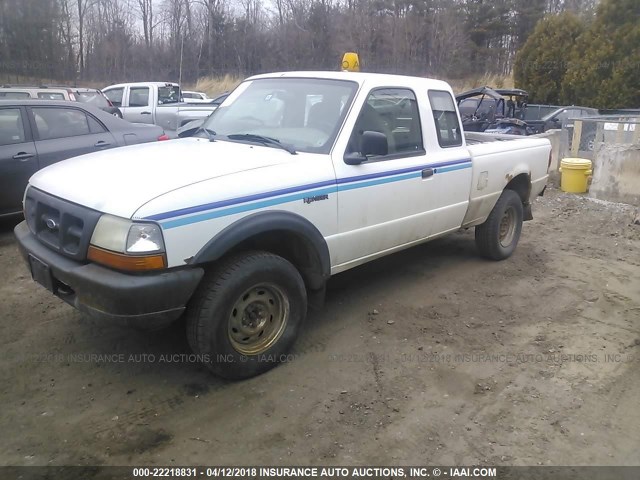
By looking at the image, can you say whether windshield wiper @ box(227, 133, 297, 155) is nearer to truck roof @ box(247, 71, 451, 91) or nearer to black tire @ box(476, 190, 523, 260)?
truck roof @ box(247, 71, 451, 91)

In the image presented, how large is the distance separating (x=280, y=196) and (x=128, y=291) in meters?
1.13

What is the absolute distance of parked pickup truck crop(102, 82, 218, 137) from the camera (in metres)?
14.1

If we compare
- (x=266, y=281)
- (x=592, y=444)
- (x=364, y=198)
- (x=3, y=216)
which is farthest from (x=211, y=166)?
(x=3, y=216)

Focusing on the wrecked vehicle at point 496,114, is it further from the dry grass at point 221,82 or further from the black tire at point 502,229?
the dry grass at point 221,82

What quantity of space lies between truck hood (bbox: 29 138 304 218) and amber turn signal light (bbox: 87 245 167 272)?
227 millimetres

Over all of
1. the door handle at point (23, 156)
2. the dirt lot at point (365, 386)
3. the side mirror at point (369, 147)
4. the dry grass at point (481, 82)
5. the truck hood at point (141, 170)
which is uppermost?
the dry grass at point (481, 82)

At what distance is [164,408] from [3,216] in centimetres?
431

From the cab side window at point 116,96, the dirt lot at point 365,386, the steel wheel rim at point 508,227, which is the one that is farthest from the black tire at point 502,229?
the cab side window at point 116,96

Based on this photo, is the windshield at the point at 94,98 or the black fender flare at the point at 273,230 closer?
the black fender flare at the point at 273,230

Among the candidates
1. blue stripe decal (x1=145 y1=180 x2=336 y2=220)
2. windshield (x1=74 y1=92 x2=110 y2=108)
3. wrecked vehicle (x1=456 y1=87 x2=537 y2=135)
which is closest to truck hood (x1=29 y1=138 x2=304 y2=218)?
blue stripe decal (x1=145 y1=180 x2=336 y2=220)

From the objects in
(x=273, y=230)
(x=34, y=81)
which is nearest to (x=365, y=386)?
(x=273, y=230)

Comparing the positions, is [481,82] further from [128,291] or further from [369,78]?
[128,291]

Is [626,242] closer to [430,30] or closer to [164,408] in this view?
[164,408]

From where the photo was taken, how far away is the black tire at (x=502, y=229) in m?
5.95
